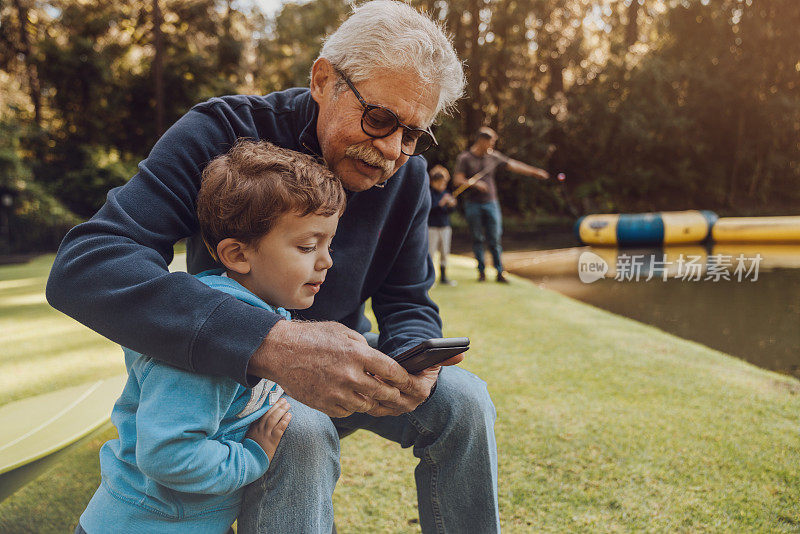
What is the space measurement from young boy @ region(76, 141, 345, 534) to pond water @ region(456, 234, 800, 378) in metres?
3.12

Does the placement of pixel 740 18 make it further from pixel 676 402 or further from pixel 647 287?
pixel 676 402

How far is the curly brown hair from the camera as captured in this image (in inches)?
39.9

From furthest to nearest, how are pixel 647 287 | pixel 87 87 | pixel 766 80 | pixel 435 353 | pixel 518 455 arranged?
pixel 766 80, pixel 87 87, pixel 647 287, pixel 518 455, pixel 435 353

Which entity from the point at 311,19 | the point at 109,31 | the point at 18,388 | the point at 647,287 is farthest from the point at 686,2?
the point at 18,388

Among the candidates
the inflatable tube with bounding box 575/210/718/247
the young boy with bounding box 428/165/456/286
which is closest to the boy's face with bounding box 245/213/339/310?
the young boy with bounding box 428/165/456/286

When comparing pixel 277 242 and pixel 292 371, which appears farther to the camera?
pixel 277 242

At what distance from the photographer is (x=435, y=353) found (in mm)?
991

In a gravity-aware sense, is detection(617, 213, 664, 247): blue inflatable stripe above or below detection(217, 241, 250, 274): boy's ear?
below

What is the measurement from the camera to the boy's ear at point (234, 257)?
3.45 feet

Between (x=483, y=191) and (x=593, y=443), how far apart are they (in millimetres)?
4249

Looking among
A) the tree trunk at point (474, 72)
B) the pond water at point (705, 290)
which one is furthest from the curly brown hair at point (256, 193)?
the tree trunk at point (474, 72)

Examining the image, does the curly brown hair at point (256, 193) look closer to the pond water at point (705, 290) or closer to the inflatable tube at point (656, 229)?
the pond water at point (705, 290)

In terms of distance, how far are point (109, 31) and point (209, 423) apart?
19.4 m

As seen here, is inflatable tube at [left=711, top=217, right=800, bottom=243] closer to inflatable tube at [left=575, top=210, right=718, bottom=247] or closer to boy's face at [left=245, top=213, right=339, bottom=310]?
inflatable tube at [left=575, top=210, right=718, bottom=247]
